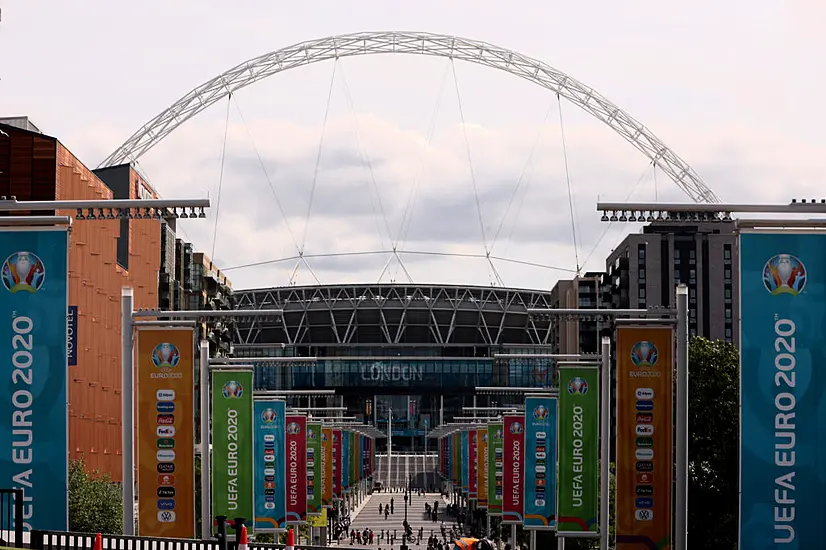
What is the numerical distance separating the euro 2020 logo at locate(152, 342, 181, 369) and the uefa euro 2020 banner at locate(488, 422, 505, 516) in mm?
40693

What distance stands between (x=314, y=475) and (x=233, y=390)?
116 feet

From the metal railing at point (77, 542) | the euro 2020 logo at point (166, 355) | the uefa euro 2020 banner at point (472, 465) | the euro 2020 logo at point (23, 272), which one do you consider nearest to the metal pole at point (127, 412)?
the euro 2020 logo at point (166, 355)

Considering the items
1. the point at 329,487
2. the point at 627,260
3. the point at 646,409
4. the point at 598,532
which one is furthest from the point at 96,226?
the point at 627,260

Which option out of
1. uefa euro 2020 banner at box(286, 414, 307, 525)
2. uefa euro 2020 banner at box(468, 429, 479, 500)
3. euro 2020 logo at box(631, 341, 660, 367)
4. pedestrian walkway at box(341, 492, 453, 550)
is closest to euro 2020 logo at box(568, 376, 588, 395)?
euro 2020 logo at box(631, 341, 660, 367)

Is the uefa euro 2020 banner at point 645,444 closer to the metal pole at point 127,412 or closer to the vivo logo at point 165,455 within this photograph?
the vivo logo at point 165,455

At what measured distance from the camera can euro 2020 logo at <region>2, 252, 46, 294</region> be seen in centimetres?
3228

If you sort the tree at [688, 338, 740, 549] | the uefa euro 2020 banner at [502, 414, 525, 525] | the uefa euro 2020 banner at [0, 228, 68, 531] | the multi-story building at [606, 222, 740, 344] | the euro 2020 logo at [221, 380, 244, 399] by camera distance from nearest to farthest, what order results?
the uefa euro 2020 banner at [0, 228, 68, 531], the euro 2020 logo at [221, 380, 244, 399], the uefa euro 2020 banner at [502, 414, 525, 525], the tree at [688, 338, 740, 549], the multi-story building at [606, 222, 740, 344]

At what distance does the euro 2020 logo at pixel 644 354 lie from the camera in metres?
39.2

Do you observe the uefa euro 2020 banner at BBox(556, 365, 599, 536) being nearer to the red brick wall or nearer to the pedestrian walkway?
the red brick wall

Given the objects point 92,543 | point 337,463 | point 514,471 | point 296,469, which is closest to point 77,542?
point 92,543

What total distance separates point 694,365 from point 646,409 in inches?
1591

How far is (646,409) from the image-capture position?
3966 centimetres

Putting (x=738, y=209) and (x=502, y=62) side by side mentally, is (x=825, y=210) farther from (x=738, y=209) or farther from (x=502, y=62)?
(x=502, y=62)

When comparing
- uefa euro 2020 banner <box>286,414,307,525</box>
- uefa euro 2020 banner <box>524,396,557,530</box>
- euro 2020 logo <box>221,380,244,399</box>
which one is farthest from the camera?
uefa euro 2020 banner <box>286,414,307,525</box>
